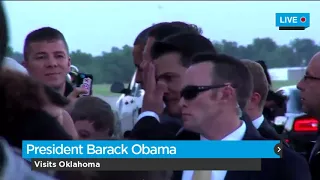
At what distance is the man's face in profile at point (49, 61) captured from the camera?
2.26 meters

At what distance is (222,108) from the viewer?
78.0 inches

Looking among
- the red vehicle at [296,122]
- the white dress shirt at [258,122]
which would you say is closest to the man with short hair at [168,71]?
the white dress shirt at [258,122]

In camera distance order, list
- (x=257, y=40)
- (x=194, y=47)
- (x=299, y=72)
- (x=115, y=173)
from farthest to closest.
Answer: (x=299, y=72) → (x=194, y=47) → (x=257, y=40) → (x=115, y=173)

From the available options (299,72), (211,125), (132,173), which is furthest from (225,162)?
(299,72)

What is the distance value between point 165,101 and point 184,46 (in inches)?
8.6

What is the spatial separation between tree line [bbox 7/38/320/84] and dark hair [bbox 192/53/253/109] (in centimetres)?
12

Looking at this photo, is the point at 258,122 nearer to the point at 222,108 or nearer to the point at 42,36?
the point at 222,108

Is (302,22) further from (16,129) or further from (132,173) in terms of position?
(16,129)

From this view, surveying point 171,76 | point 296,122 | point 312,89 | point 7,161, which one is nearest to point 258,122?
point 312,89

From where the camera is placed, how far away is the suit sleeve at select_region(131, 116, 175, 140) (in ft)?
6.88

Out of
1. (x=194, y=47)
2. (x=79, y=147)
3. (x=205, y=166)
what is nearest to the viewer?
(x=79, y=147)

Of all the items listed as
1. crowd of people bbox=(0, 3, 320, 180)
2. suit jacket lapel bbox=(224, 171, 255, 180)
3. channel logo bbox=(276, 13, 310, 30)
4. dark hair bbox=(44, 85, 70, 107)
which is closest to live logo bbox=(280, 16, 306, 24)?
channel logo bbox=(276, 13, 310, 30)

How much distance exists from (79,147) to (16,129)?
0.41 meters

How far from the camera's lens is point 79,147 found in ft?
5.43
